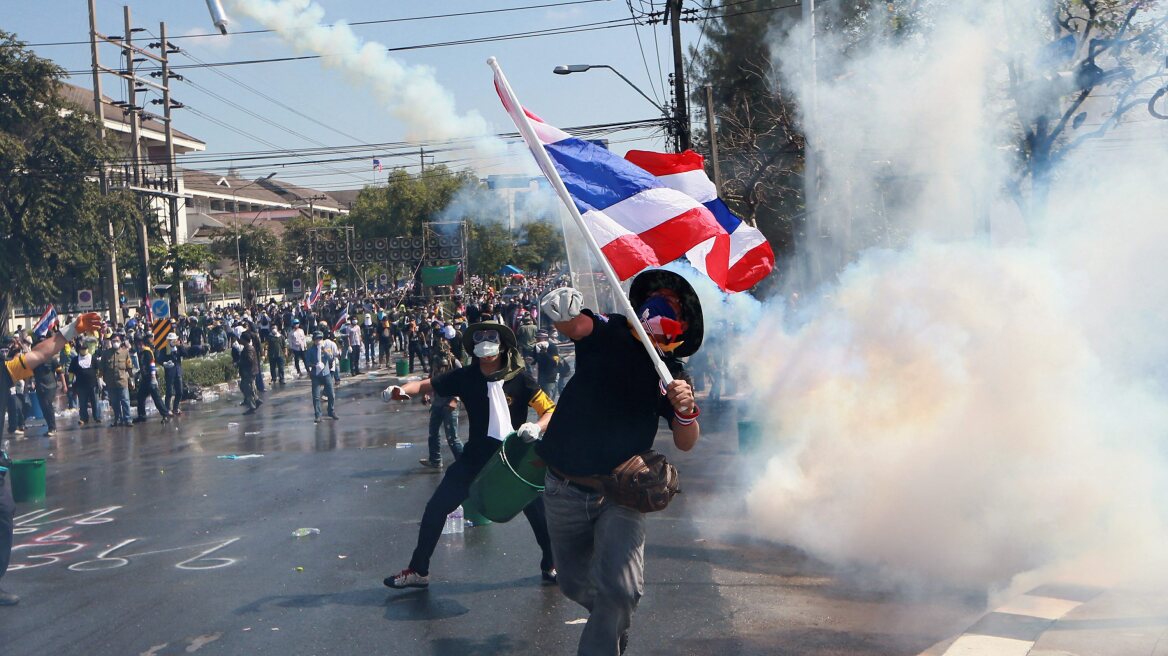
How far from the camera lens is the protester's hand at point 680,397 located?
389 cm

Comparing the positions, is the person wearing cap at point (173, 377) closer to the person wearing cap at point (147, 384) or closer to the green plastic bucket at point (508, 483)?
the person wearing cap at point (147, 384)

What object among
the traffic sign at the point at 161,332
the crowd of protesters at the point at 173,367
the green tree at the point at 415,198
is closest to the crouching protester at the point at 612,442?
the crowd of protesters at the point at 173,367

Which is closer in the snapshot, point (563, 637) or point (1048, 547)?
point (563, 637)

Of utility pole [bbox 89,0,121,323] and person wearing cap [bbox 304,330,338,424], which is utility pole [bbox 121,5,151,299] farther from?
person wearing cap [bbox 304,330,338,424]

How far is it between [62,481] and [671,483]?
9.75 meters

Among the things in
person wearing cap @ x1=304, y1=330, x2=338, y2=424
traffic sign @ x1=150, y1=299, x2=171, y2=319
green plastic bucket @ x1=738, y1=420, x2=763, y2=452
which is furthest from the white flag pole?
traffic sign @ x1=150, y1=299, x2=171, y2=319

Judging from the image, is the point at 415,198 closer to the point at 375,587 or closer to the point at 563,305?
the point at 375,587

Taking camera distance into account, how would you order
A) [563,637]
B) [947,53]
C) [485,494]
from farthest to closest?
[947,53], [485,494], [563,637]

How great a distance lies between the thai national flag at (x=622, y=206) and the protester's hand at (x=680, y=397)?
102cm

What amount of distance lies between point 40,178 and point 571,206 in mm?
25729

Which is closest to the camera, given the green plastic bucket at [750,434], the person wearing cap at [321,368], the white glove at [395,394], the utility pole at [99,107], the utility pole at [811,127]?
the white glove at [395,394]

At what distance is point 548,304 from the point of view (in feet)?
13.1

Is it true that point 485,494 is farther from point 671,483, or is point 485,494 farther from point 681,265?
point 681,265

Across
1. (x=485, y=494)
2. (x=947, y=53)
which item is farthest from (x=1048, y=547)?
(x=947, y=53)
